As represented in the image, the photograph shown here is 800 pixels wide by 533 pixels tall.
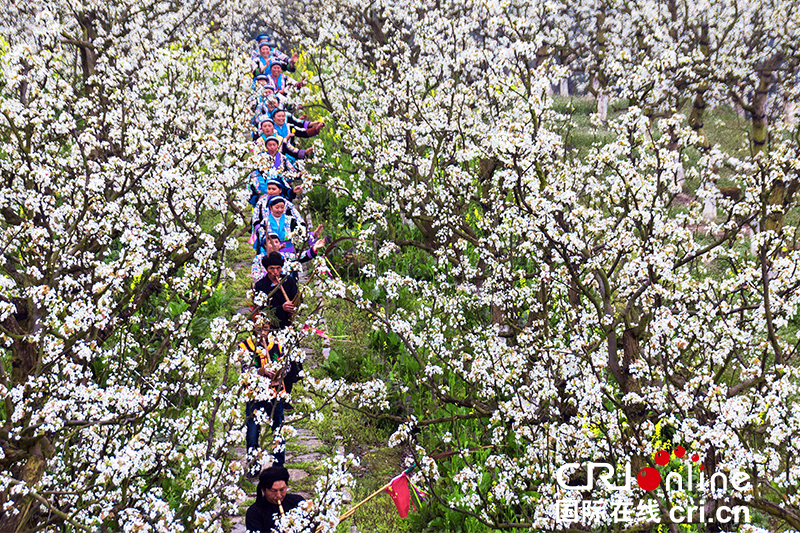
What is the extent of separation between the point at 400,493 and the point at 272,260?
2.98 metres

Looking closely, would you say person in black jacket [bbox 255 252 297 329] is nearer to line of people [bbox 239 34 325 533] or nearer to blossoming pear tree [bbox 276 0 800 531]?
line of people [bbox 239 34 325 533]

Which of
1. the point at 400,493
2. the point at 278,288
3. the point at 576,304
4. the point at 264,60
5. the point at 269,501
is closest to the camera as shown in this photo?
the point at 269,501

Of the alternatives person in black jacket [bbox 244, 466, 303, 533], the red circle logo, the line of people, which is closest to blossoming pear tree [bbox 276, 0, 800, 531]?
the red circle logo

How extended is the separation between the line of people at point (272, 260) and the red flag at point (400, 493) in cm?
87

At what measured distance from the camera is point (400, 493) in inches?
218

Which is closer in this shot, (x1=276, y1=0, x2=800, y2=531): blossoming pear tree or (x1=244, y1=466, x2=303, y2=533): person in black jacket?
(x1=276, y1=0, x2=800, y2=531): blossoming pear tree

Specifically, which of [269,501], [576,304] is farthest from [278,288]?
[576,304]

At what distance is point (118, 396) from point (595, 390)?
3696 mm

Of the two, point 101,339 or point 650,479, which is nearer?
point 650,479

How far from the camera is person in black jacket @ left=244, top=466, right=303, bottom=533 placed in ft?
16.6

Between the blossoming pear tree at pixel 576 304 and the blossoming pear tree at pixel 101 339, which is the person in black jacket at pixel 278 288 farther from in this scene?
the blossoming pear tree at pixel 576 304

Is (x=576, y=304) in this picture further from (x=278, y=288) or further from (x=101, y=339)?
(x=101, y=339)

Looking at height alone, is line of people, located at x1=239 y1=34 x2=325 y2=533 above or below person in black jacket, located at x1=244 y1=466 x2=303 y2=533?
above

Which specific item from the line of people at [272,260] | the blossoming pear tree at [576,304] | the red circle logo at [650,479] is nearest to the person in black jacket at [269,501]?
the line of people at [272,260]
